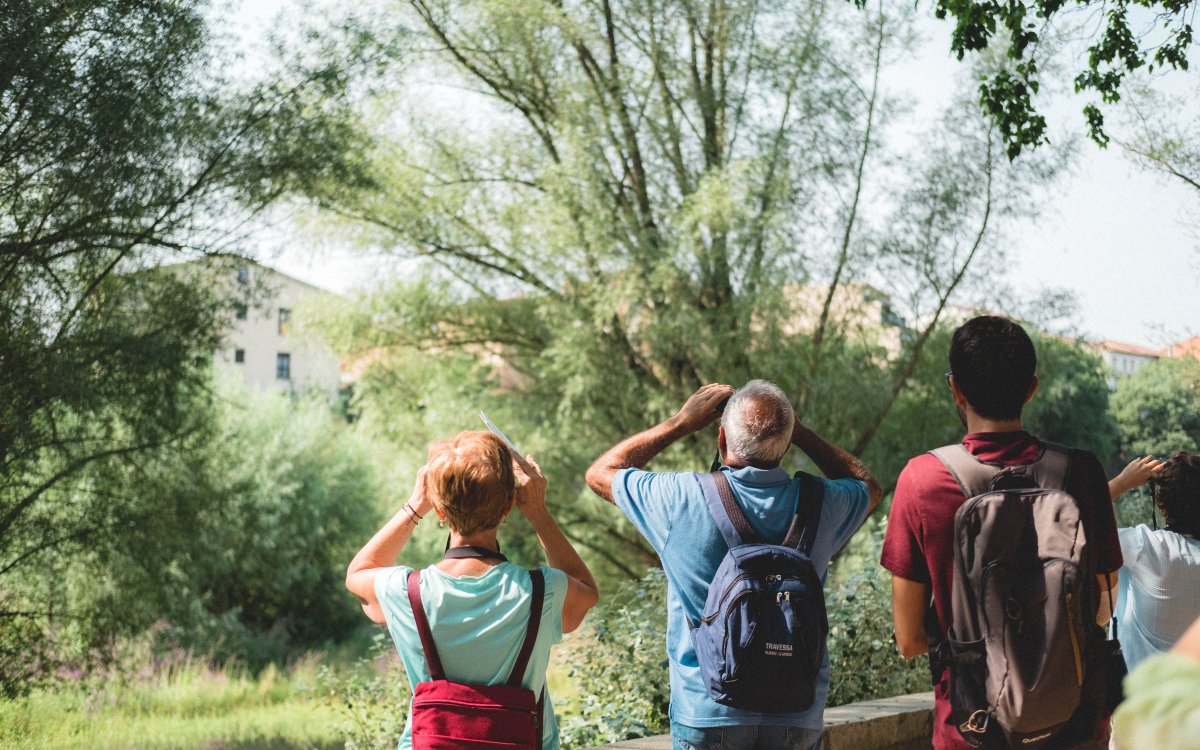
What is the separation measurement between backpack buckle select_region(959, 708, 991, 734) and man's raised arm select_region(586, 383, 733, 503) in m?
0.95

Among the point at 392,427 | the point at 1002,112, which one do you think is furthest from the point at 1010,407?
the point at 392,427

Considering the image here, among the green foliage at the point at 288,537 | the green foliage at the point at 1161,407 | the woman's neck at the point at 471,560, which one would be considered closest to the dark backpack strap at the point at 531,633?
the woman's neck at the point at 471,560

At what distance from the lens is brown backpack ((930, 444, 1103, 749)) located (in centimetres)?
212

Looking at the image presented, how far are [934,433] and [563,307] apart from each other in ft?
17.1

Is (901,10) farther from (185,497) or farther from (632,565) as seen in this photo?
(185,497)

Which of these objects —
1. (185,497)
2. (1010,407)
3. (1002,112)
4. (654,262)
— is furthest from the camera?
(654,262)

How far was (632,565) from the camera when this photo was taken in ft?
51.4

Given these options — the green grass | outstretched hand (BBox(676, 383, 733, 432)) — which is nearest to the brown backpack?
outstretched hand (BBox(676, 383, 733, 432))

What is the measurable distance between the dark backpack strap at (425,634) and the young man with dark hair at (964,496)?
0.98 metres

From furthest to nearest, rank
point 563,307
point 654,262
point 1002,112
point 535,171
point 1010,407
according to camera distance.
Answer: point 535,171, point 563,307, point 654,262, point 1002,112, point 1010,407

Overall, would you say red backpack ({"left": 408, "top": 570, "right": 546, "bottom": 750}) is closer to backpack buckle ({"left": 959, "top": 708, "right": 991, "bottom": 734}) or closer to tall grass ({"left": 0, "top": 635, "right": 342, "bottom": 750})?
backpack buckle ({"left": 959, "top": 708, "right": 991, "bottom": 734})

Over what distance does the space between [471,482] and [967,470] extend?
1.06 metres

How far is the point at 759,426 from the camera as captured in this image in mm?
2582

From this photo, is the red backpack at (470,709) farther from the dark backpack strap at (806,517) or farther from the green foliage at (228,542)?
the green foliage at (228,542)
